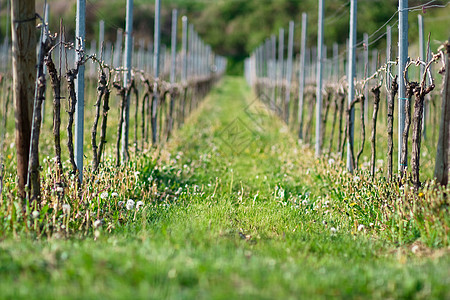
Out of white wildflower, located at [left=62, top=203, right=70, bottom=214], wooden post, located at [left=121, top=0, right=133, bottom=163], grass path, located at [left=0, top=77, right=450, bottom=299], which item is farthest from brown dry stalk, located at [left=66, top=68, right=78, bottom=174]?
wooden post, located at [left=121, top=0, right=133, bottom=163]

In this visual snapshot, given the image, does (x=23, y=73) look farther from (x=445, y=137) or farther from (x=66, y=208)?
(x=445, y=137)

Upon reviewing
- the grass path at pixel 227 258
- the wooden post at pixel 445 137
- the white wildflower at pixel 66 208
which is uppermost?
the wooden post at pixel 445 137

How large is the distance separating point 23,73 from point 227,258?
8.92 feet

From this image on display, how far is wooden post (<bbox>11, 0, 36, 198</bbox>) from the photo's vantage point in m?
5.19

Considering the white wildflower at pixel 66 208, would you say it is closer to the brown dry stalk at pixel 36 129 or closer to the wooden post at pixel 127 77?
the brown dry stalk at pixel 36 129

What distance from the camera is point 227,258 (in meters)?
4.01

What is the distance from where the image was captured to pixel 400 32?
633 centimetres

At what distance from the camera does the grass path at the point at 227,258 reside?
341 centimetres

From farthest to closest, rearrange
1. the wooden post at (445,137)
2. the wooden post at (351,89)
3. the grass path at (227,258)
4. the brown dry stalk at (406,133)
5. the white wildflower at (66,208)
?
the wooden post at (351,89) → the brown dry stalk at (406,133) → the wooden post at (445,137) → the white wildflower at (66,208) → the grass path at (227,258)

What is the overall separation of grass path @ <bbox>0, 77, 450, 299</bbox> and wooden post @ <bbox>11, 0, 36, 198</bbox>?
119 centimetres

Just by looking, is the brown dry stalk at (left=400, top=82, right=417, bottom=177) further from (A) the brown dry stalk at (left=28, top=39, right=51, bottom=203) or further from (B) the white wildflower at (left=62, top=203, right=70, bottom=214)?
(A) the brown dry stalk at (left=28, top=39, right=51, bottom=203)

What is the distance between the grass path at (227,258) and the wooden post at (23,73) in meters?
1.19

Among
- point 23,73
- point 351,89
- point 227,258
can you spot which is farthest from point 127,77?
point 227,258

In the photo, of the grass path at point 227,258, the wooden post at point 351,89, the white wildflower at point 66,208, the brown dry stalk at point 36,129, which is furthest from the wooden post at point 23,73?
the wooden post at point 351,89
